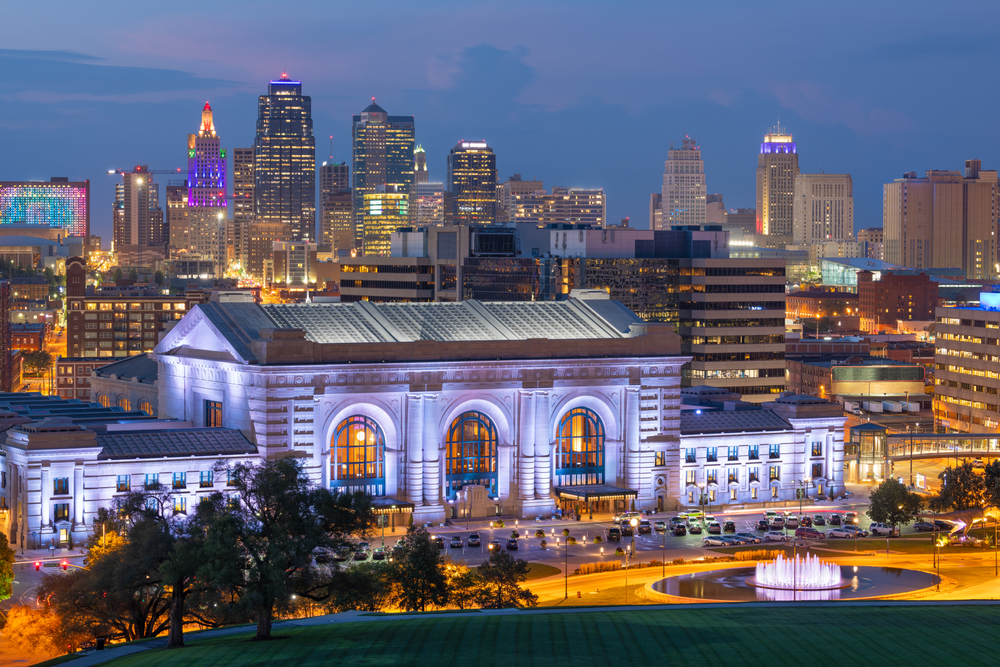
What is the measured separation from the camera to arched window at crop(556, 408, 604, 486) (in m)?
166

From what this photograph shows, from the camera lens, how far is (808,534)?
488ft

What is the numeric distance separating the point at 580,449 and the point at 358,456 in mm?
25297

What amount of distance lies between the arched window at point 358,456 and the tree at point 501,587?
46.2m

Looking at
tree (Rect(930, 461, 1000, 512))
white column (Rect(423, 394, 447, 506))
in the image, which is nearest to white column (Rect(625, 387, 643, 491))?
white column (Rect(423, 394, 447, 506))

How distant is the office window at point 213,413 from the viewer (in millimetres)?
158500

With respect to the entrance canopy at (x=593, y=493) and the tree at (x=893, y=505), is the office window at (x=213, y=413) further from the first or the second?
the tree at (x=893, y=505)

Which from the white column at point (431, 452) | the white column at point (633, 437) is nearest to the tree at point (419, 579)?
the white column at point (431, 452)

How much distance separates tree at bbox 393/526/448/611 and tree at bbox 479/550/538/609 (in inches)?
121

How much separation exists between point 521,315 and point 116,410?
46.9m

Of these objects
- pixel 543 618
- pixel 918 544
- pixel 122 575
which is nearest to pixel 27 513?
pixel 122 575

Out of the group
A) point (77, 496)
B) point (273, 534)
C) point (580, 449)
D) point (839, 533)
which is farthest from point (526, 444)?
point (273, 534)

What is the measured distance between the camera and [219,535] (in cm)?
8700

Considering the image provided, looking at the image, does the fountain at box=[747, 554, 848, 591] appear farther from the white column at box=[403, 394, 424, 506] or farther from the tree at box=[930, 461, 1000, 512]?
the white column at box=[403, 394, 424, 506]

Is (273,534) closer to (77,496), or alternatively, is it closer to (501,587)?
(501,587)
